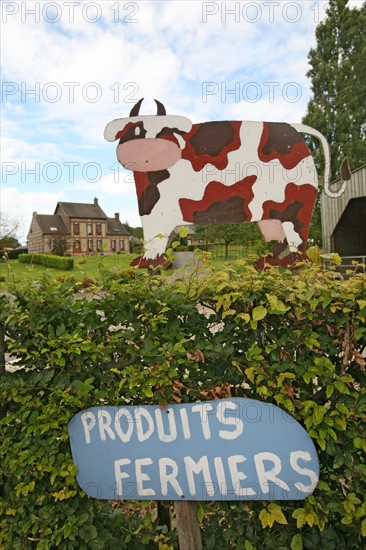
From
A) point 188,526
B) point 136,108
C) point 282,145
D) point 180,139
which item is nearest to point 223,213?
point 180,139

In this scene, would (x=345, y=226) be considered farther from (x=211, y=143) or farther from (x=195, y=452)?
(x=195, y=452)

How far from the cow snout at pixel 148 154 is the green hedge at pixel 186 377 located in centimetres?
188

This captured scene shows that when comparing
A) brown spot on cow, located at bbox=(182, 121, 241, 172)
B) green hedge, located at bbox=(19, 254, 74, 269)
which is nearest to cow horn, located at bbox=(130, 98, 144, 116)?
brown spot on cow, located at bbox=(182, 121, 241, 172)

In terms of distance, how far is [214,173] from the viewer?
3701mm

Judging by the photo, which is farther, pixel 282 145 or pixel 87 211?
pixel 87 211

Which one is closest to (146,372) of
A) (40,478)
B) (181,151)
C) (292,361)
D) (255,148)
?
(292,361)

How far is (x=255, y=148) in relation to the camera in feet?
12.4

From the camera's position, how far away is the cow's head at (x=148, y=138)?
3.57 metres

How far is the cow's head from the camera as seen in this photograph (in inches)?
140

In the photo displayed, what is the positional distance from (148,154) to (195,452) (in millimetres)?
2598

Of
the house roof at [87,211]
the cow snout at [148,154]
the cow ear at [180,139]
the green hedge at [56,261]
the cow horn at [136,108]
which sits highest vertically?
the house roof at [87,211]

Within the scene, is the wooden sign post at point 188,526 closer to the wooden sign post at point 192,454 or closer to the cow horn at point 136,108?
the wooden sign post at point 192,454

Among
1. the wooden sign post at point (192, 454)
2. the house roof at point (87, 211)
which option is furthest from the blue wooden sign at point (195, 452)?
the house roof at point (87, 211)

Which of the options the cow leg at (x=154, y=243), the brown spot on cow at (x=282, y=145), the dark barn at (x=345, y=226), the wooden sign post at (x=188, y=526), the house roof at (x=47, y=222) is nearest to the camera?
the wooden sign post at (x=188, y=526)
